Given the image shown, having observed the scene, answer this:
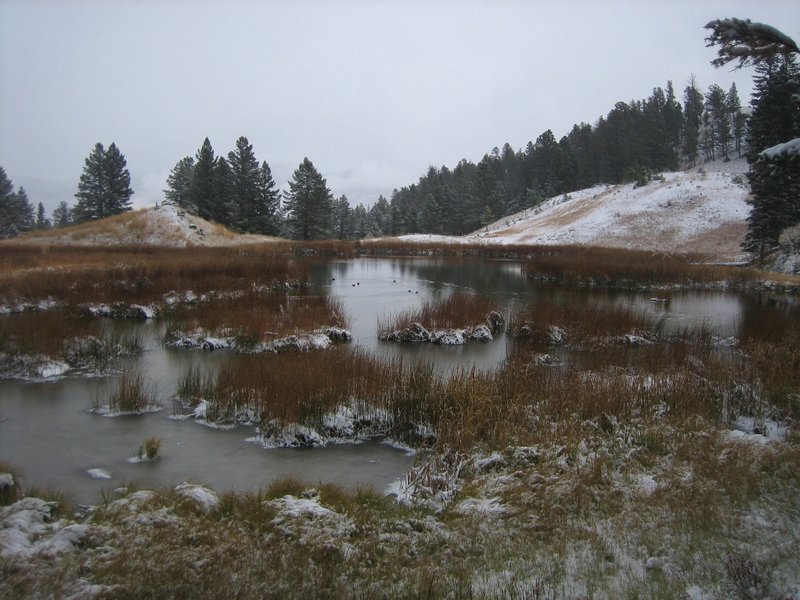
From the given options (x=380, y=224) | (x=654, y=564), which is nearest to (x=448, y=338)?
(x=654, y=564)

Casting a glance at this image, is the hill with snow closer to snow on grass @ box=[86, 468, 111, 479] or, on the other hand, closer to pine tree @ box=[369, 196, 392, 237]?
pine tree @ box=[369, 196, 392, 237]

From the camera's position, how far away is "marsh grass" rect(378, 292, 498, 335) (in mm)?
16266

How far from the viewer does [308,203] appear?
68188mm

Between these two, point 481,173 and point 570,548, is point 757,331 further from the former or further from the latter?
point 481,173

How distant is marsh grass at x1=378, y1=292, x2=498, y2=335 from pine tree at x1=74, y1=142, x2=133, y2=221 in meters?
63.9

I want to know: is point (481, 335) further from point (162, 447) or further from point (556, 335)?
point (162, 447)

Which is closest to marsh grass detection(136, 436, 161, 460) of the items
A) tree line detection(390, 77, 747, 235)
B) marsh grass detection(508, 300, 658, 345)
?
marsh grass detection(508, 300, 658, 345)

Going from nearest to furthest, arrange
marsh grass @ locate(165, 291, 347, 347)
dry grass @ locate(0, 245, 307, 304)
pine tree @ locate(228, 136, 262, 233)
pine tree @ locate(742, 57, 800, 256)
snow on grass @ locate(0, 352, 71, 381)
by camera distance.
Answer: snow on grass @ locate(0, 352, 71, 381) → marsh grass @ locate(165, 291, 347, 347) → dry grass @ locate(0, 245, 307, 304) → pine tree @ locate(742, 57, 800, 256) → pine tree @ locate(228, 136, 262, 233)

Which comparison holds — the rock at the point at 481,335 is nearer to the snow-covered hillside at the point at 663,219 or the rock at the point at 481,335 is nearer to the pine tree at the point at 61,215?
the snow-covered hillside at the point at 663,219

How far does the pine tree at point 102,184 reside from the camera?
6662 centimetres

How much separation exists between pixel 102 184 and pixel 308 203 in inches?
1097

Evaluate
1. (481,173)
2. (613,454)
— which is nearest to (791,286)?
(613,454)

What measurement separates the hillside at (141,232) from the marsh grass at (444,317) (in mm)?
31545

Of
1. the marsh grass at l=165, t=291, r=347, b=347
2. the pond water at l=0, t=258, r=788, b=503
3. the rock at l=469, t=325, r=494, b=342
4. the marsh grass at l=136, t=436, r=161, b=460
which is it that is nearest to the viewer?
the pond water at l=0, t=258, r=788, b=503
